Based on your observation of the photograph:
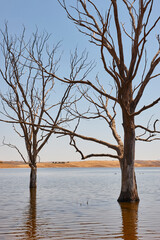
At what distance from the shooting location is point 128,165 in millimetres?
12359

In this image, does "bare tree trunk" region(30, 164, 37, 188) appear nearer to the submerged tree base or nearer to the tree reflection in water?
the tree reflection in water

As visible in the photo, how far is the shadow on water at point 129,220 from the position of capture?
7141mm

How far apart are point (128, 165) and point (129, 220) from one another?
3.34 metres

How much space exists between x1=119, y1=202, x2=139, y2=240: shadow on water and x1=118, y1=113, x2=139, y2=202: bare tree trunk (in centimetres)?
33

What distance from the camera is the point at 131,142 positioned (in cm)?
1235

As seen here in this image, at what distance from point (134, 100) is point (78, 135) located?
8.19 feet

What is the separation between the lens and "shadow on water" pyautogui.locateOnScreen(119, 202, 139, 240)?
23.4 feet

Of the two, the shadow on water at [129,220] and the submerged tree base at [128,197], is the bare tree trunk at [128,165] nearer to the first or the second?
the submerged tree base at [128,197]

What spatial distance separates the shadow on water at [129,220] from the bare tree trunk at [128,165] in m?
0.33

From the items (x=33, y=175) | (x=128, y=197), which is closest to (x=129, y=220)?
(x=128, y=197)

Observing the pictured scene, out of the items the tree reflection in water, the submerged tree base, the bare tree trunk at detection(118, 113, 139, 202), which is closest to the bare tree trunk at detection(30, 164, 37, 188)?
the tree reflection in water

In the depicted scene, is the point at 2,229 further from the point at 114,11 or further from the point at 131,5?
the point at 131,5

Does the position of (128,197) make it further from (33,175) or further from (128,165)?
(33,175)

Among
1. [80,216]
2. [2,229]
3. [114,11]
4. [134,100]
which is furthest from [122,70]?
[2,229]
